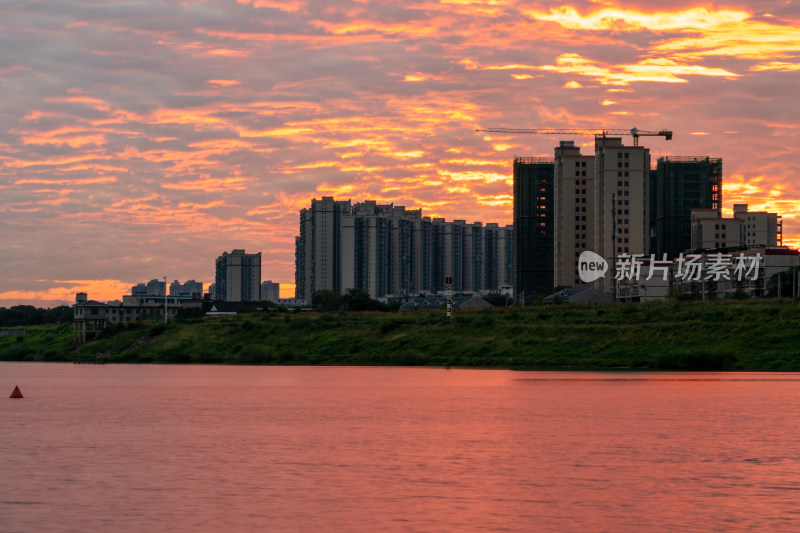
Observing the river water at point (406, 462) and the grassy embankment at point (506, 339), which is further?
the grassy embankment at point (506, 339)

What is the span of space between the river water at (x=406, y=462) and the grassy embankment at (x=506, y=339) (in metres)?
35.4

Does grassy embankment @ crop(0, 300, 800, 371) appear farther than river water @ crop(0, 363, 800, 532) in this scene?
Yes

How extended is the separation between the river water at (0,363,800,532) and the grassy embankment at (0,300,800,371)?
35.4 meters

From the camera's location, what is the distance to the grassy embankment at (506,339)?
316ft

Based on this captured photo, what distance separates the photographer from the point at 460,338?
115938mm

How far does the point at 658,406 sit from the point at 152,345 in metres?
105

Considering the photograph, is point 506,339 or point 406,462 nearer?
point 406,462

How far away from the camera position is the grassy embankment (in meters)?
96.2

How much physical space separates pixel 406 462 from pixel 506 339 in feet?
260

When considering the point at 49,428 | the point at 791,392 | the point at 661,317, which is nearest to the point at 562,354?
the point at 661,317

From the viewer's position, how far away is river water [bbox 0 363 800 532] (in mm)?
23156

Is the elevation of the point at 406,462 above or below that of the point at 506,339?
below

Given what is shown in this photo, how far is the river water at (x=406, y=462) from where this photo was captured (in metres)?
23.2

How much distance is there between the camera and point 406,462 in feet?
106
